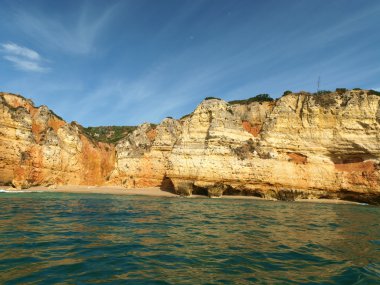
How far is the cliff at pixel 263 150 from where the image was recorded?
31953 millimetres

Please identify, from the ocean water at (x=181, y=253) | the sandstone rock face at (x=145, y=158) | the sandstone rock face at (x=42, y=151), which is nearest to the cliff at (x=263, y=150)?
the sandstone rock face at (x=42, y=151)

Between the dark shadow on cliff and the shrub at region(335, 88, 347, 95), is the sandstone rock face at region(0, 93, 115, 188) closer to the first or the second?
the dark shadow on cliff

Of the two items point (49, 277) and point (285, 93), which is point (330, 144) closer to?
point (285, 93)

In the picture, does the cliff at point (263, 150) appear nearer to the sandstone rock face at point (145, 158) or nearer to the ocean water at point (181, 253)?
the sandstone rock face at point (145, 158)

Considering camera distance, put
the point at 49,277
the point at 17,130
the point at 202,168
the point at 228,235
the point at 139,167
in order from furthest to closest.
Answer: the point at 139,167 → the point at 17,130 → the point at 202,168 → the point at 228,235 → the point at 49,277

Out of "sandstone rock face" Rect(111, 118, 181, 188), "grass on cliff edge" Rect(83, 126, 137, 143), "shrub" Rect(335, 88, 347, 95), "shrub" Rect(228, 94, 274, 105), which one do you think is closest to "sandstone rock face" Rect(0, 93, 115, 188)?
"sandstone rock face" Rect(111, 118, 181, 188)

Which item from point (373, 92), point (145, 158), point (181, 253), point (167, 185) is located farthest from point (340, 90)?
point (181, 253)

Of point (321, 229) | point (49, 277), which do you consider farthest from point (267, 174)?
point (49, 277)

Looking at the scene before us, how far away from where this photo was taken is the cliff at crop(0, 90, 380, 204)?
31953 millimetres

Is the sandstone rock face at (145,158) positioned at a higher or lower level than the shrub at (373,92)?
lower

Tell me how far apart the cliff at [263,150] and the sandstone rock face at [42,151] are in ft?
0.44

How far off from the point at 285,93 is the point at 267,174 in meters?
11.9

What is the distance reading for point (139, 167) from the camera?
44906mm

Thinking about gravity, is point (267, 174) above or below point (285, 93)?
below
